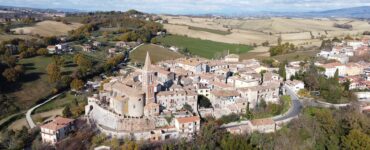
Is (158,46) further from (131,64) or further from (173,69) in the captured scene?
(173,69)

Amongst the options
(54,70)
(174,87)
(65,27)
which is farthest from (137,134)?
(65,27)

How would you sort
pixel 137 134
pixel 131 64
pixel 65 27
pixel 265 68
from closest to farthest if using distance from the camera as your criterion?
pixel 137 134 < pixel 265 68 < pixel 131 64 < pixel 65 27

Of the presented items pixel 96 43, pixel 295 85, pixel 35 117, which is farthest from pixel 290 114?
pixel 96 43

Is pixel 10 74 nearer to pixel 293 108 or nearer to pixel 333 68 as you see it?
pixel 293 108

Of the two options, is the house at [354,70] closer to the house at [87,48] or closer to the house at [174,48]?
the house at [174,48]

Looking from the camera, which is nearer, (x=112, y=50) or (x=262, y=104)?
(x=262, y=104)

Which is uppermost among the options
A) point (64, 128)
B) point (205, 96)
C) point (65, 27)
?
point (65, 27)
